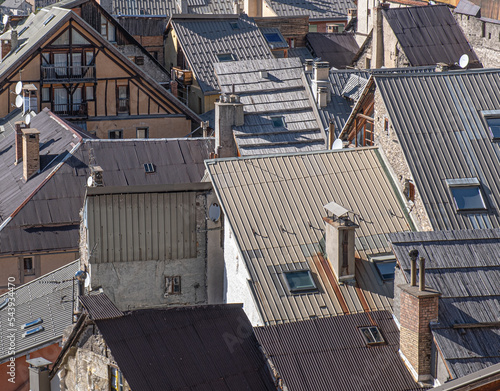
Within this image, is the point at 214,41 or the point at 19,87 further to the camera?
the point at 214,41

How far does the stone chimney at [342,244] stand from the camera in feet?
106

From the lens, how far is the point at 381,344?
1128 inches

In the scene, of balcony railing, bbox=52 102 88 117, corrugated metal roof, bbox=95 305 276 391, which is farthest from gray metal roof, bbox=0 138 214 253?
corrugated metal roof, bbox=95 305 276 391

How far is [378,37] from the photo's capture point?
236ft

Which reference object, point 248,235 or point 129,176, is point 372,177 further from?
point 129,176

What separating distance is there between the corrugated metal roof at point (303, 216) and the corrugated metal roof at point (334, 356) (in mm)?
1926

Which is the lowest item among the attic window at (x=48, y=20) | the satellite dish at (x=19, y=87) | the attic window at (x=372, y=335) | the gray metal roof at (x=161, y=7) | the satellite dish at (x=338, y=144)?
the attic window at (x=372, y=335)

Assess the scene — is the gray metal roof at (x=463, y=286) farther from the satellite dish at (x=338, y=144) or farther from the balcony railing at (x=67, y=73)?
the balcony railing at (x=67, y=73)

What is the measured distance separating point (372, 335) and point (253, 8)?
65273 mm

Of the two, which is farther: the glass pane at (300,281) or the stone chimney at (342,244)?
the stone chimney at (342,244)

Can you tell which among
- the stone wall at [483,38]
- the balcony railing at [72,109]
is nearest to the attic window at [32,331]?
the balcony railing at [72,109]

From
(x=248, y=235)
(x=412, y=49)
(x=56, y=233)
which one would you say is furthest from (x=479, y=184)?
(x=412, y=49)

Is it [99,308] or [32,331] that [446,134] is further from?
[32,331]

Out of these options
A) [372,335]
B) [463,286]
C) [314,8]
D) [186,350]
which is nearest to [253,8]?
[314,8]
